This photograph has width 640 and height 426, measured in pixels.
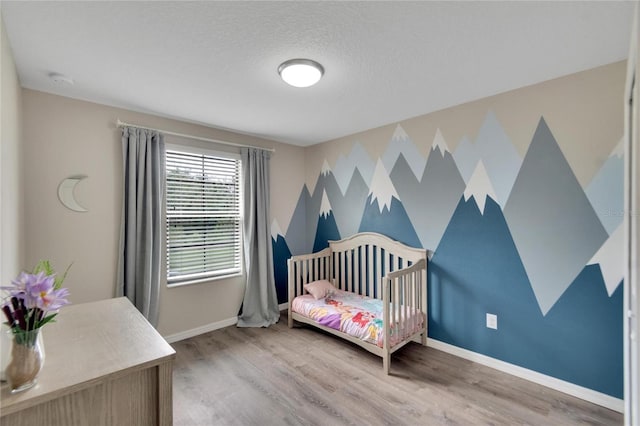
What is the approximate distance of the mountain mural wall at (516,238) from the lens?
1.99 m

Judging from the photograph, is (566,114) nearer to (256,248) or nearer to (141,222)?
(256,248)

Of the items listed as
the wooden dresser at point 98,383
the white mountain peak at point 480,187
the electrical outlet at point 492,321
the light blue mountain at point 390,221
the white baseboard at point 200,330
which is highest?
the white mountain peak at point 480,187

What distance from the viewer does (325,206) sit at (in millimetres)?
4008

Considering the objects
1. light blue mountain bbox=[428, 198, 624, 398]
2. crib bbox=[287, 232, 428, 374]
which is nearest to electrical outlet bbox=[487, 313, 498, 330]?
light blue mountain bbox=[428, 198, 624, 398]

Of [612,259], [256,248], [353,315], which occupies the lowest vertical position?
[353,315]

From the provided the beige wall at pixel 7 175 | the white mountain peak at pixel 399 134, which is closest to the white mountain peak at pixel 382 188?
the white mountain peak at pixel 399 134

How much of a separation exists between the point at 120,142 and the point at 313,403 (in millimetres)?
2821

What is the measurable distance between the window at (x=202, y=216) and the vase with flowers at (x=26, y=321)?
2.15 metres

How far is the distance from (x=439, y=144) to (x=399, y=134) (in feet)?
1.60

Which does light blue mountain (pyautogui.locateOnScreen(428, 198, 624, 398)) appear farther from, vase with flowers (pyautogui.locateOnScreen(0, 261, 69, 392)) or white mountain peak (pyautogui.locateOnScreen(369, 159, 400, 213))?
vase with flowers (pyautogui.locateOnScreen(0, 261, 69, 392))

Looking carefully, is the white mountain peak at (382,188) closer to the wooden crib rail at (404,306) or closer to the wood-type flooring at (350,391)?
the wooden crib rail at (404,306)

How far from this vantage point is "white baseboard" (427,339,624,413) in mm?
1962

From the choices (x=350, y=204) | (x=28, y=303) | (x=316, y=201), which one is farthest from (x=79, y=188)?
(x=350, y=204)

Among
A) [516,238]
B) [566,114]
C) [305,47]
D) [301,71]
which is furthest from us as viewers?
[516,238]
